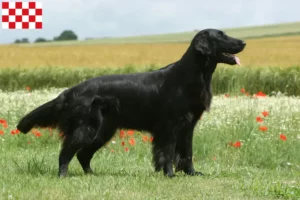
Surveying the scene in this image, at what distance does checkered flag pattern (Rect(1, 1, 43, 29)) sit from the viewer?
14.0 m

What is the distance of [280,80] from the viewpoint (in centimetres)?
1825

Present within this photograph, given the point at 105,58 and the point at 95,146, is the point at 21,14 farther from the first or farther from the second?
the point at 105,58

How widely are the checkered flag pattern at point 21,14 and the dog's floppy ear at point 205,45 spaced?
26.1 ft

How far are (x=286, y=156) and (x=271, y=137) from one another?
2.63ft

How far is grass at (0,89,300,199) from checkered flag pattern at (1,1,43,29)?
2771 millimetres

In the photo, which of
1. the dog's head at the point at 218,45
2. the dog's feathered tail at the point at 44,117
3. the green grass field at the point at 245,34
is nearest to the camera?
the dog's head at the point at 218,45

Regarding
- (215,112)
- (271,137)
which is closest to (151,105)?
(271,137)

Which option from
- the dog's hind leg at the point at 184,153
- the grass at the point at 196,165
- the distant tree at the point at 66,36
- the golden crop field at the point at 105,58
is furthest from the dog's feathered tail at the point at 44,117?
the distant tree at the point at 66,36

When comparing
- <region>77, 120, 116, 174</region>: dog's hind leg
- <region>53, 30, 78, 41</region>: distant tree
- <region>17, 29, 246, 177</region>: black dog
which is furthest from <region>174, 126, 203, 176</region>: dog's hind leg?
<region>53, 30, 78, 41</region>: distant tree

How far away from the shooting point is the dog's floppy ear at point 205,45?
6.54 m

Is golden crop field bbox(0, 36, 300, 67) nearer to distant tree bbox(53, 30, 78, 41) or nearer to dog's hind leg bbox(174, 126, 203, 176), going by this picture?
dog's hind leg bbox(174, 126, 203, 176)

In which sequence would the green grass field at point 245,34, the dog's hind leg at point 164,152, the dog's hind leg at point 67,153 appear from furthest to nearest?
the green grass field at point 245,34, the dog's hind leg at point 67,153, the dog's hind leg at point 164,152

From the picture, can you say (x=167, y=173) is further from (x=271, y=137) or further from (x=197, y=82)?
(x=271, y=137)

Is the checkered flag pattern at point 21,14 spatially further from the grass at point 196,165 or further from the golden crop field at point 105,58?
the golden crop field at point 105,58
